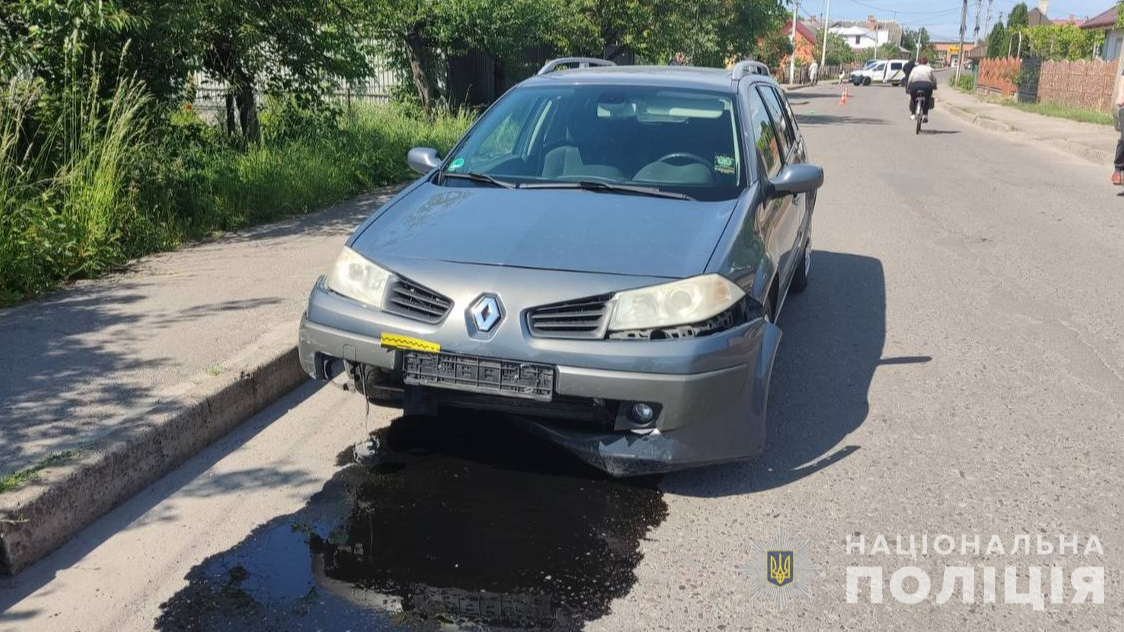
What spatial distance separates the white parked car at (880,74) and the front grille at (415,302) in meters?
74.4

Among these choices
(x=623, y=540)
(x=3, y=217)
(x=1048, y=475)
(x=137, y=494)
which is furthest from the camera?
(x=3, y=217)

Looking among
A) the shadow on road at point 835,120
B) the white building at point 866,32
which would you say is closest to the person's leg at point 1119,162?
the shadow on road at point 835,120

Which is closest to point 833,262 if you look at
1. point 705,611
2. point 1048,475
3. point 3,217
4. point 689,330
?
point 1048,475

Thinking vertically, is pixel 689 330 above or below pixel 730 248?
below

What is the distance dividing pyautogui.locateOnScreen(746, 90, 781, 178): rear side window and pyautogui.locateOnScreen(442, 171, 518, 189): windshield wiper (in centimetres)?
129

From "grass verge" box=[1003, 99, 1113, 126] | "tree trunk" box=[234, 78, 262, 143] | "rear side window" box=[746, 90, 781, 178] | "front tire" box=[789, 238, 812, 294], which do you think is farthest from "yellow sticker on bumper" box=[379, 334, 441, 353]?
"grass verge" box=[1003, 99, 1113, 126]

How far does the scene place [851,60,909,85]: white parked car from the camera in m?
73.1

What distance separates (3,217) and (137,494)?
322 centimetres

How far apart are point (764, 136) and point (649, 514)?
2.45 m

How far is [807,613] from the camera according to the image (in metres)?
3.07

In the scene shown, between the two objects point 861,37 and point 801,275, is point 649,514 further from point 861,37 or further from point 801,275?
point 861,37

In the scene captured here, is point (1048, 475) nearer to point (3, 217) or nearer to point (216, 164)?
point (3, 217)

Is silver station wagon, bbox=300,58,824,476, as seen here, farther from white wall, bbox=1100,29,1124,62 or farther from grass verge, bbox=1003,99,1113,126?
white wall, bbox=1100,29,1124,62

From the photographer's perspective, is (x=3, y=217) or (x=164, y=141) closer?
(x=3, y=217)
